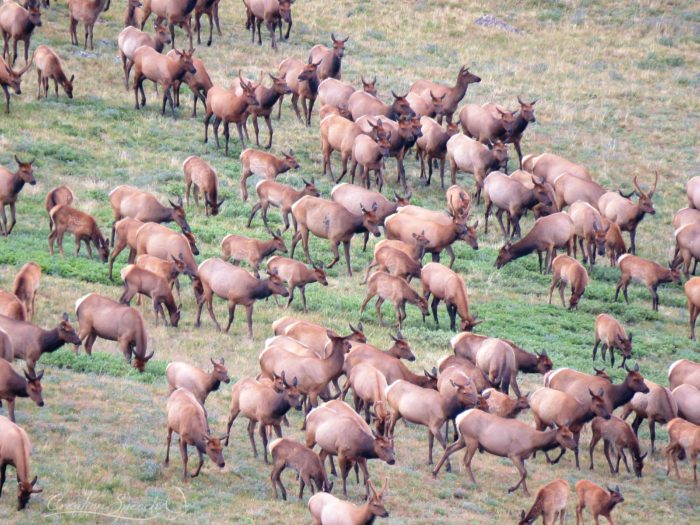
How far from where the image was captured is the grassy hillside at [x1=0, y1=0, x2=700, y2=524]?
1673cm

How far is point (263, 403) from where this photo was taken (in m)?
17.8

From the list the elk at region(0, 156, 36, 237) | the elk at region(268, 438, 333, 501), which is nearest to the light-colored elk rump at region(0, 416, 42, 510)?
the elk at region(268, 438, 333, 501)

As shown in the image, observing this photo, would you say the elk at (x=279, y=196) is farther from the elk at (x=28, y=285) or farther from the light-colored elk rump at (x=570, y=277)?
the elk at (x=28, y=285)

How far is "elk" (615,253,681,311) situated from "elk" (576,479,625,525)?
1089 cm

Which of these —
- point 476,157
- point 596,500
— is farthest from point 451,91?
point 596,500

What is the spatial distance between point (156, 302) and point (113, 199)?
4.12 metres

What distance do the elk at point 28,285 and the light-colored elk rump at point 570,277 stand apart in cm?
1092

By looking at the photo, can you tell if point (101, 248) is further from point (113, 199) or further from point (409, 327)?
point (409, 327)

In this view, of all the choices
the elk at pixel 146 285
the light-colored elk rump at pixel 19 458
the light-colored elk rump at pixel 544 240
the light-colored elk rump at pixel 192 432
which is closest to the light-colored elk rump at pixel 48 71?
the elk at pixel 146 285

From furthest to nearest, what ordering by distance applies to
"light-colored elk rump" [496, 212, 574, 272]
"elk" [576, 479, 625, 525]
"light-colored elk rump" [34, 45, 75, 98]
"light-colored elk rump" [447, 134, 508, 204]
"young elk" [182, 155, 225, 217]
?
1. "light-colored elk rump" [34, 45, 75, 98]
2. "light-colored elk rump" [447, 134, 508, 204]
3. "light-colored elk rump" [496, 212, 574, 272]
4. "young elk" [182, 155, 225, 217]
5. "elk" [576, 479, 625, 525]

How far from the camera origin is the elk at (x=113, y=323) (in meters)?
20.3

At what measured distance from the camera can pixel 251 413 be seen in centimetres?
1781

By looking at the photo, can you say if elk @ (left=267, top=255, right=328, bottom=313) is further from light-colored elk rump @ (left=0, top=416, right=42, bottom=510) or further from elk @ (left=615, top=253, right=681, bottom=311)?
light-colored elk rump @ (left=0, top=416, right=42, bottom=510)

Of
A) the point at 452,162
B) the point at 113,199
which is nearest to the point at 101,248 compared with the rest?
the point at 113,199
